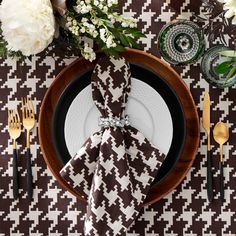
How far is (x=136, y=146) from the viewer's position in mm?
1438

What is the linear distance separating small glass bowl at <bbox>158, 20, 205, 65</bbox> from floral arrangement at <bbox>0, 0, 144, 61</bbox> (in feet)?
0.27

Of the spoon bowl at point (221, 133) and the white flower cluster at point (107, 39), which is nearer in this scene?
the white flower cluster at point (107, 39)

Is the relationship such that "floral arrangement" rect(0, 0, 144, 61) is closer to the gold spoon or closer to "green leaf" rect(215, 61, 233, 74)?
"green leaf" rect(215, 61, 233, 74)

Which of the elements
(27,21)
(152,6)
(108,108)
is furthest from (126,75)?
(27,21)

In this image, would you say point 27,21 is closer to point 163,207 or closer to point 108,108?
point 108,108

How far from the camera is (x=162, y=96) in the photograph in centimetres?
146

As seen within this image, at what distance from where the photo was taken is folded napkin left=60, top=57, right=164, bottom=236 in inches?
55.7

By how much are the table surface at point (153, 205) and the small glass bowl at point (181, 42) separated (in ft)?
0.12

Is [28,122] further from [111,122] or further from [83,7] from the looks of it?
[83,7]

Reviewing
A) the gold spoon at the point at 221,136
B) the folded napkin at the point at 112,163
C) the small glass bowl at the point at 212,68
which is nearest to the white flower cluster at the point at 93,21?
the folded napkin at the point at 112,163

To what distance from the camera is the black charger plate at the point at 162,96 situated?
4.78 ft

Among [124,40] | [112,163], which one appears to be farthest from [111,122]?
[124,40]

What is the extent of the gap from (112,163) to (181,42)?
370 mm

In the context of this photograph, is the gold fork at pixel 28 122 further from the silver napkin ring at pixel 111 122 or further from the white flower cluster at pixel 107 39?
the white flower cluster at pixel 107 39
